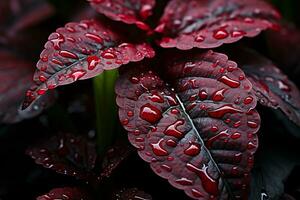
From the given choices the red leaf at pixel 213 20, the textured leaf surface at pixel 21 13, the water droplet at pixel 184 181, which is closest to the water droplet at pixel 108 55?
the red leaf at pixel 213 20

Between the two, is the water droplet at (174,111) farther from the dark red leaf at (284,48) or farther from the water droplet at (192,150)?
the dark red leaf at (284,48)

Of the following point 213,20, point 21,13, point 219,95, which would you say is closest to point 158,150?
point 219,95

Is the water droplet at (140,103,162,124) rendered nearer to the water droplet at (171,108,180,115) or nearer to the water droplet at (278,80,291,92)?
the water droplet at (171,108,180,115)

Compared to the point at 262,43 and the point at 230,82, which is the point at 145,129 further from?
the point at 262,43

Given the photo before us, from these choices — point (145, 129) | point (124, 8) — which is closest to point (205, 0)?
point (124, 8)

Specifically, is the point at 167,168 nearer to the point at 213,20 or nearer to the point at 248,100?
the point at 248,100

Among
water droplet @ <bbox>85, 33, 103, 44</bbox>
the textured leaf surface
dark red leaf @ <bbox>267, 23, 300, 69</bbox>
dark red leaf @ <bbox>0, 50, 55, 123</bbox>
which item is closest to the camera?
water droplet @ <bbox>85, 33, 103, 44</bbox>

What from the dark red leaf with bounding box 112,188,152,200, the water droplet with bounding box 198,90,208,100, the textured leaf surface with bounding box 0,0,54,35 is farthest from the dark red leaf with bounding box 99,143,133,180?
A: the textured leaf surface with bounding box 0,0,54,35
